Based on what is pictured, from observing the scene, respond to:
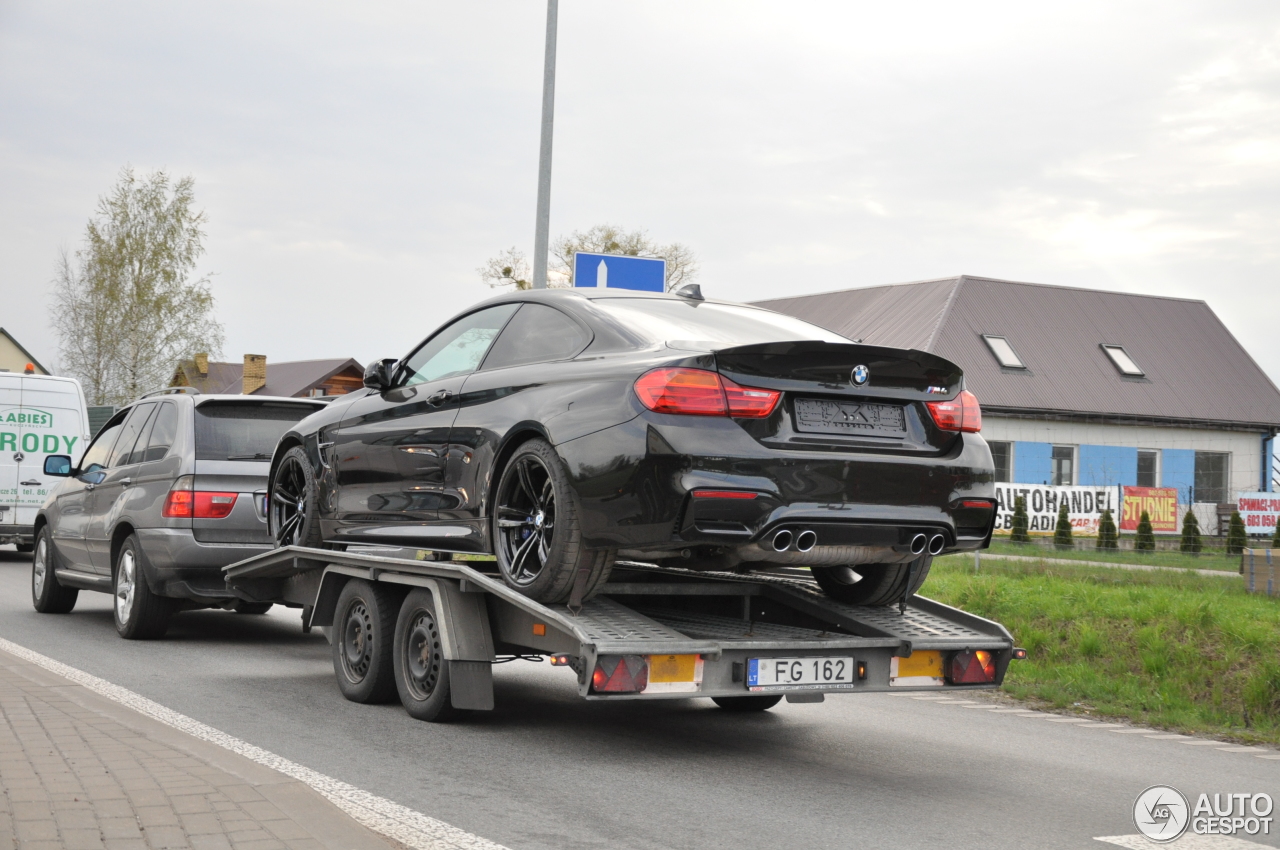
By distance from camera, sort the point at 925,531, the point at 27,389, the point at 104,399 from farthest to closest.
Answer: the point at 104,399
the point at 27,389
the point at 925,531

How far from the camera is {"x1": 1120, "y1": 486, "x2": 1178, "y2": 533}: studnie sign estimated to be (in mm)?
29031

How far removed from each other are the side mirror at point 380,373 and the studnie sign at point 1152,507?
23974mm

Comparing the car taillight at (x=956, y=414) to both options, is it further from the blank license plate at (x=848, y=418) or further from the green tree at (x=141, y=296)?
the green tree at (x=141, y=296)

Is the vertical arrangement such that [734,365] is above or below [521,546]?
above

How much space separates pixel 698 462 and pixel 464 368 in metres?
2.17

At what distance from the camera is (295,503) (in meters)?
8.84

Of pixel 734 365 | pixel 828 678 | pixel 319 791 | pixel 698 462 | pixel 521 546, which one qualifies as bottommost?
pixel 319 791

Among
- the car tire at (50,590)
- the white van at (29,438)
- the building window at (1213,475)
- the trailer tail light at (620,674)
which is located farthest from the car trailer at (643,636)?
the building window at (1213,475)

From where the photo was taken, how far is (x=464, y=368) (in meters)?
7.15

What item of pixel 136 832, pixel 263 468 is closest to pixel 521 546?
pixel 136 832

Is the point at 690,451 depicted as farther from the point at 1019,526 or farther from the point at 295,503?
the point at 1019,526

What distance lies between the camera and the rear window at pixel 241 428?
10070 millimetres

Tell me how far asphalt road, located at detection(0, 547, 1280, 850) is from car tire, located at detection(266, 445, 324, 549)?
2.89 feet

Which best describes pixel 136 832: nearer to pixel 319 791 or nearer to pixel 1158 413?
pixel 319 791
